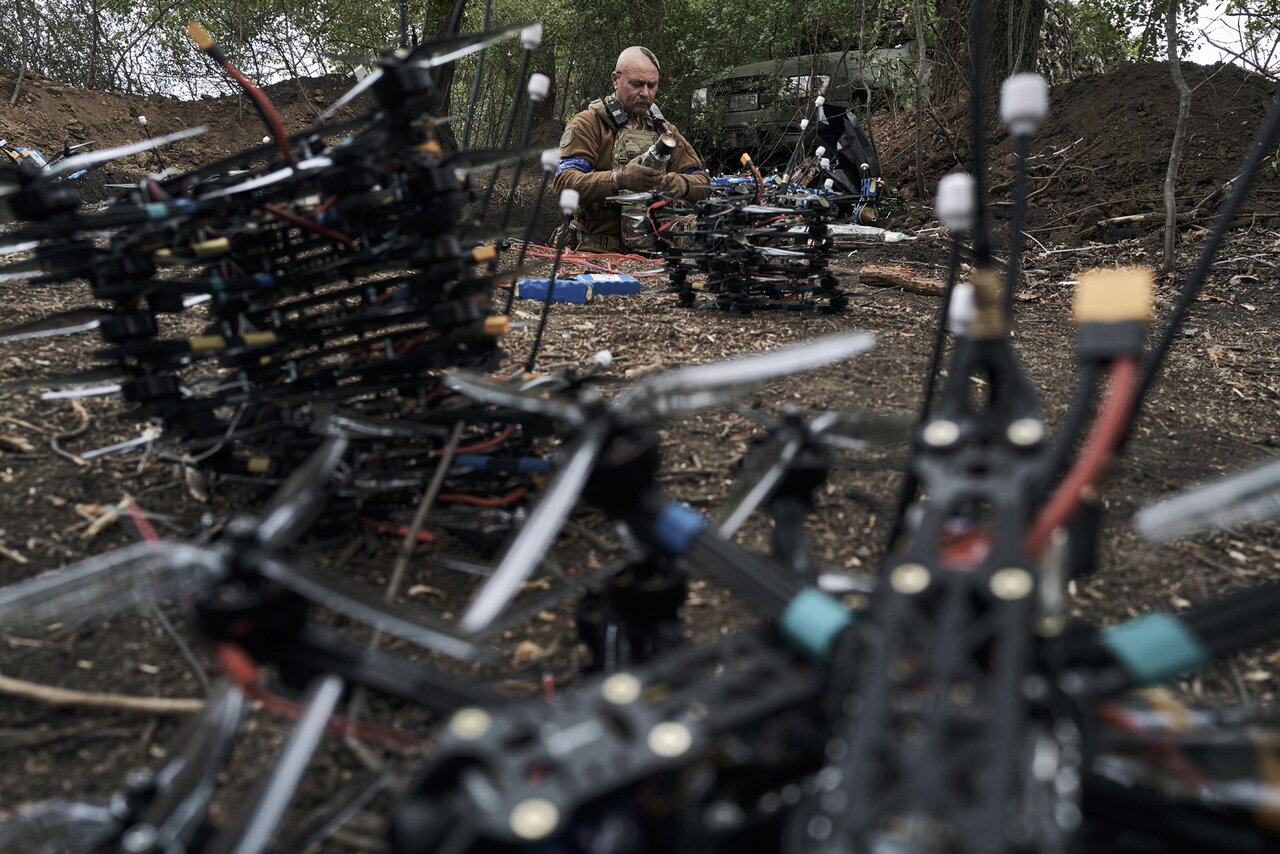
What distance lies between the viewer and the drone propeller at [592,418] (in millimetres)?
1342

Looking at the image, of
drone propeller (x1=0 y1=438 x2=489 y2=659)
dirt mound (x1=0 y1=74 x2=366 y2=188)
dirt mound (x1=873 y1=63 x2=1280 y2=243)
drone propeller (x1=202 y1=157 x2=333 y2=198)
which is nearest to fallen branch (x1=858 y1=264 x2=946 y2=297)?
dirt mound (x1=873 y1=63 x2=1280 y2=243)

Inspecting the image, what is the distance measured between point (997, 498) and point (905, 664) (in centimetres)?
24

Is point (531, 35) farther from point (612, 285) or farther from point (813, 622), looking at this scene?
point (612, 285)

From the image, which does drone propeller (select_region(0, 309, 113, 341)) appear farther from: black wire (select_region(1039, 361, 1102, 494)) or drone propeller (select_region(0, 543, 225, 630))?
black wire (select_region(1039, 361, 1102, 494))

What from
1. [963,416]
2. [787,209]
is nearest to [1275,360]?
[787,209]

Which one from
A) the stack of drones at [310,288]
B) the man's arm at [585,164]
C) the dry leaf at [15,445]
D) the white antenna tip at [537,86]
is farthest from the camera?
the man's arm at [585,164]

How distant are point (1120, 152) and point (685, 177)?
5.69m

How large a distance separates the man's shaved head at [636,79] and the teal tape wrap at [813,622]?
7.42 m

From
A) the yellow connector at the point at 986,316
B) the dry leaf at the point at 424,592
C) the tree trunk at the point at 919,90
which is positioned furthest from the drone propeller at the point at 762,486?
the tree trunk at the point at 919,90

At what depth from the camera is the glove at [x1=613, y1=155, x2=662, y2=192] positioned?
24.7 feet

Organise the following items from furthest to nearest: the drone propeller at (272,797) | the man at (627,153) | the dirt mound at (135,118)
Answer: the dirt mound at (135,118), the man at (627,153), the drone propeller at (272,797)

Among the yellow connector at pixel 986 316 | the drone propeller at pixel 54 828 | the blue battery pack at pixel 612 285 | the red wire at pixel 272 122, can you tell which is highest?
the red wire at pixel 272 122

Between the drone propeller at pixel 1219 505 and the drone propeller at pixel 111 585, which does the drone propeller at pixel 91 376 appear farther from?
the drone propeller at pixel 1219 505

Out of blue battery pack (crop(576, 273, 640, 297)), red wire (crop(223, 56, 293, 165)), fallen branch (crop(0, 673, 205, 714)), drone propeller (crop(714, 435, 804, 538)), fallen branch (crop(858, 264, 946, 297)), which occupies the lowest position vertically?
fallen branch (crop(858, 264, 946, 297))
